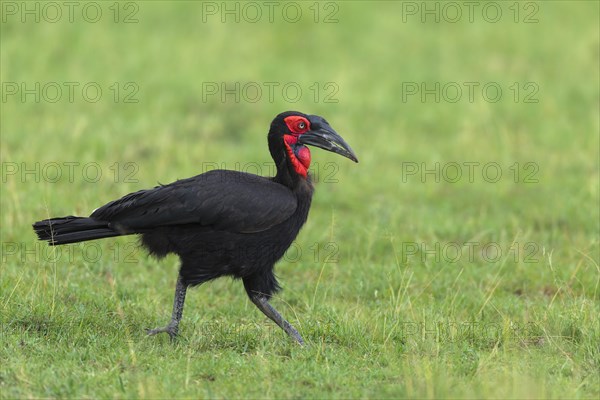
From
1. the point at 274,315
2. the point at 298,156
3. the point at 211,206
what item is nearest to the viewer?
the point at 211,206

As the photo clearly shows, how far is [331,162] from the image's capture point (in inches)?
421

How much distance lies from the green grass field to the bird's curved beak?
0.91 meters

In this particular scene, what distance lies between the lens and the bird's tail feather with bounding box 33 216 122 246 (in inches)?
236

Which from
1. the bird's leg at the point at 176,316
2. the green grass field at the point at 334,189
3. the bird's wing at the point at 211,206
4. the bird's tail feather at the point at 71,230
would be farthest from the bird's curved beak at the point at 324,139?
the bird's tail feather at the point at 71,230

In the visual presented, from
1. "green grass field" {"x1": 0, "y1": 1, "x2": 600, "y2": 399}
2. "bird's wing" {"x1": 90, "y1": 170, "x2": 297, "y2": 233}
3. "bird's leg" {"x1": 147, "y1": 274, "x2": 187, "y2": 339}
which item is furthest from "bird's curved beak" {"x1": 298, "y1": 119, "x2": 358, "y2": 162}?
"bird's leg" {"x1": 147, "y1": 274, "x2": 187, "y2": 339}

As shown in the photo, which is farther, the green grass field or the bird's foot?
the bird's foot

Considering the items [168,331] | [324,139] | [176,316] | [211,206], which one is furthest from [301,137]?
[168,331]

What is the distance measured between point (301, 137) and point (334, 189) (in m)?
3.58

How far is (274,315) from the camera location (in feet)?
20.0

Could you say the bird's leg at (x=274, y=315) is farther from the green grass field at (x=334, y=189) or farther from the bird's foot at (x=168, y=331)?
the bird's foot at (x=168, y=331)

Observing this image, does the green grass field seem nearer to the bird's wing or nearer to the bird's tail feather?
the bird's tail feather

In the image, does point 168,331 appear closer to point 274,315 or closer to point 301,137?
point 274,315

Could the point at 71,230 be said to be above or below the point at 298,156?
below

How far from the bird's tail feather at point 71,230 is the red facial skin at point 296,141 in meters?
1.13
